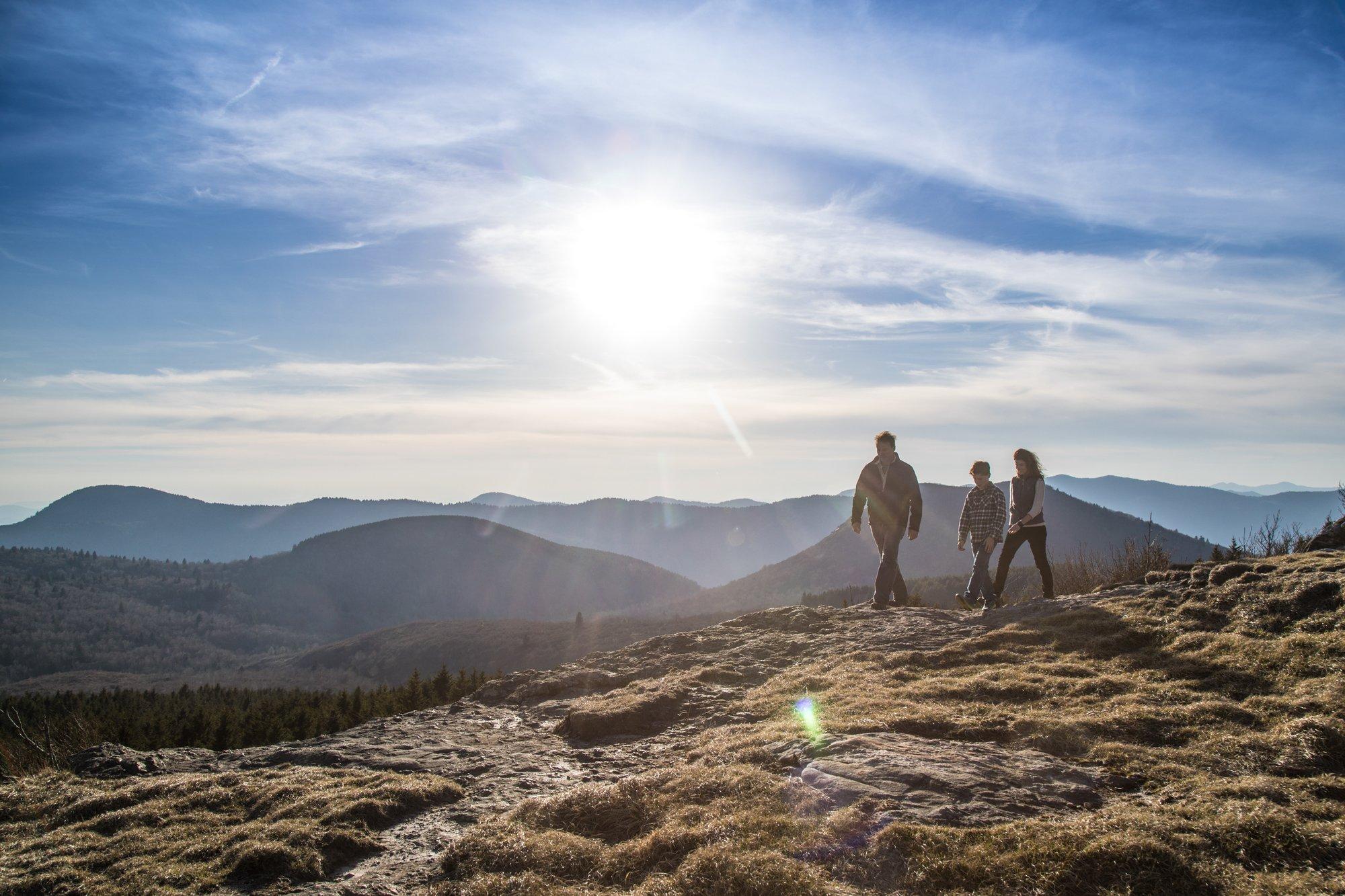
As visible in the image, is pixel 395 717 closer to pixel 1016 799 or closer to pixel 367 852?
pixel 367 852

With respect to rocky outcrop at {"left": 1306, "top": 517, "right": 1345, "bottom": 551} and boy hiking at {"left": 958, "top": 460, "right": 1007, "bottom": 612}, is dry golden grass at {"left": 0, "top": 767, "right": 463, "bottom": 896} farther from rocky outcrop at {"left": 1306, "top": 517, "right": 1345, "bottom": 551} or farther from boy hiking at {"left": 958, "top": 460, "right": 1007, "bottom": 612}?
rocky outcrop at {"left": 1306, "top": 517, "right": 1345, "bottom": 551}

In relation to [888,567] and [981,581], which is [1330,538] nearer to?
[981,581]

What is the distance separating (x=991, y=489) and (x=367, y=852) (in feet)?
40.9

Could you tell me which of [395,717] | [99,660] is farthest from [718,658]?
Answer: [99,660]

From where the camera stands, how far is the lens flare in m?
7.45

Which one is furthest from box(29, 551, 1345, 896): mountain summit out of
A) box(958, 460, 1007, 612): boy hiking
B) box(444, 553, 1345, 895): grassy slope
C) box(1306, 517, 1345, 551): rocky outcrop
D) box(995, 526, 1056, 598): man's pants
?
box(958, 460, 1007, 612): boy hiking

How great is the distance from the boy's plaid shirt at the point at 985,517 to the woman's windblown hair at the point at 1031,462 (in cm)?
77

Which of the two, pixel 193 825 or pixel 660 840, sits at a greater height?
pixel 660 840

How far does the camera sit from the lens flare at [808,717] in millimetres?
7445

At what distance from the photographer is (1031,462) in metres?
13.4

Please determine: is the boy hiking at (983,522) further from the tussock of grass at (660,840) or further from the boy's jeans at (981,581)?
the tussock of grass at (660,840)

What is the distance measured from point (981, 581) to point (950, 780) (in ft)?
32.7

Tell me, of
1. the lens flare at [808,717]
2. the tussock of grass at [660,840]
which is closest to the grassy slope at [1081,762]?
the tussock of grass at [660,840]

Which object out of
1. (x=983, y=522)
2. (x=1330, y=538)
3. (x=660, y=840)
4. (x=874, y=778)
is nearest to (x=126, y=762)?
(x=660, y=840)
